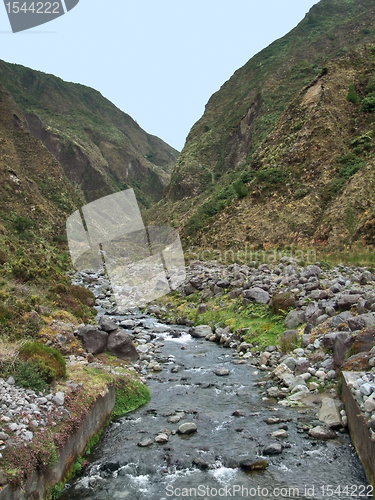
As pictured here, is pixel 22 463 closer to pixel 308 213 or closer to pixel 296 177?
pixel 308 213

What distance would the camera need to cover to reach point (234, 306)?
17.2 m

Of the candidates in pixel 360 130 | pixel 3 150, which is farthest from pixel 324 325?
pixel 3 150

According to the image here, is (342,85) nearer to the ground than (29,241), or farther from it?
farther from it

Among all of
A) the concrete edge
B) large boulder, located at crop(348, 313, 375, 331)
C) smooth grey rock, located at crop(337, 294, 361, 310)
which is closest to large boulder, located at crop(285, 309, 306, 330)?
smooth grey rock, located at crop(337, 294, 361, 310)

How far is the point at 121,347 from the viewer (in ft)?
40.2

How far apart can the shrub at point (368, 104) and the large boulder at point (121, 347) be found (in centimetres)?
3064

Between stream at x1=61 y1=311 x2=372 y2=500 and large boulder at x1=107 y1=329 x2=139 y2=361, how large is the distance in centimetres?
241

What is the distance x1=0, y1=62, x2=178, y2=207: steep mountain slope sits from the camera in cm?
10244

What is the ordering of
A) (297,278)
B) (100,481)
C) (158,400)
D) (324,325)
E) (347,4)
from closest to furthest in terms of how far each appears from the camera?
(100,481) < (158,400) < (324,325) < (297,278) < (347,4)

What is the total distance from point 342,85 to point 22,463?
130ft

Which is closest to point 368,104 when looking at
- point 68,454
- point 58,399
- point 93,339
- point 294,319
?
point 294,319

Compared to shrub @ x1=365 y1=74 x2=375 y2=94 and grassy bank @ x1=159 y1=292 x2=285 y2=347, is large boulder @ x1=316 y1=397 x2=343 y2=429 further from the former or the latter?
shrub @ x1=365 y1=74 x2=375 y2=94

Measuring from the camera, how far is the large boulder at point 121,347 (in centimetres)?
1216

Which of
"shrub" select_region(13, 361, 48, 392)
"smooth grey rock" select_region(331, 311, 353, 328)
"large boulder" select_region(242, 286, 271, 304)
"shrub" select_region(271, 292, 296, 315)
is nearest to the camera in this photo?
"shrub" select_region(13, 361, 48, 392)
